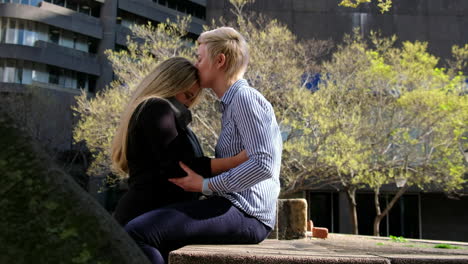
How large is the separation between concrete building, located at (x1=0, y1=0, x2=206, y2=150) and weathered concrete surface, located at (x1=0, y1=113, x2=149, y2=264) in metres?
32.9

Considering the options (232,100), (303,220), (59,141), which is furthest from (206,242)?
(59,141)

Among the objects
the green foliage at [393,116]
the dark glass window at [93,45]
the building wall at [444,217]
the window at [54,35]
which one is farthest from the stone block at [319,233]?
the dark glass window at [93,45]

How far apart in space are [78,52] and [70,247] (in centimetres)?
4147

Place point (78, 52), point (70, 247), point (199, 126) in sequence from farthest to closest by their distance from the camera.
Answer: point (78, 52) < point (199, 126) < point (70, 247)

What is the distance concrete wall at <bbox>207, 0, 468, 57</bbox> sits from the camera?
1636 inches

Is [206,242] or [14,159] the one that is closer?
[14,159]

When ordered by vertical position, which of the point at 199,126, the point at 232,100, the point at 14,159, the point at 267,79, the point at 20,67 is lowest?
the point at 14,159

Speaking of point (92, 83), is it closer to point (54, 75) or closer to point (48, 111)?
point (54, 75)

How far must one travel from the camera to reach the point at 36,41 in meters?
38.0

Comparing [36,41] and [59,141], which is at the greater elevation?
[36,41]

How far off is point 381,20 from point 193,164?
4186 centimetres

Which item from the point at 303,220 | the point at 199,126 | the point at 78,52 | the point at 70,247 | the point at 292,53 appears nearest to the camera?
the point at 70,247

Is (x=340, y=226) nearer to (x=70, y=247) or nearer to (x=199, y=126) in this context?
(x=199, y=126)

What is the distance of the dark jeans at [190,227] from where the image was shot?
2.02 meters
